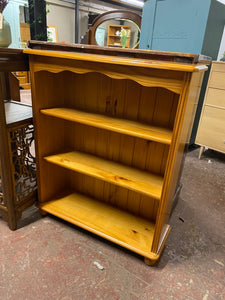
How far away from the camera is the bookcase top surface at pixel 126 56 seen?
99cm

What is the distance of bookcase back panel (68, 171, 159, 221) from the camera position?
64.8 inches

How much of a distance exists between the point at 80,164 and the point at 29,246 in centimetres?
63

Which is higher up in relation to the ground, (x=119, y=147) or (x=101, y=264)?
(x=119, y=147)

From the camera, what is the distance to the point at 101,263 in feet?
4.56

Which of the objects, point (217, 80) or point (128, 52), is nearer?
point (128, 52)

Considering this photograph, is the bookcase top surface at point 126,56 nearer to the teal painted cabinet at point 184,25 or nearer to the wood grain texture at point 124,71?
the wood grain texture at point 124,71

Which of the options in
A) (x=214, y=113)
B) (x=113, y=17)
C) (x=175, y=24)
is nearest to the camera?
(x=113, y=17)

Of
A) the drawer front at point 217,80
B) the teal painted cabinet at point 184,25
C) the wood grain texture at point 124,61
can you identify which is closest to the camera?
the wood grain texture at point 124,61

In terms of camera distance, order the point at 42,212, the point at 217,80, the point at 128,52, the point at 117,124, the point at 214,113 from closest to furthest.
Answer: the point at 128,52 → the point at 117,124 → the point at 42,212 → the point at 217,80 → the point at 214,113

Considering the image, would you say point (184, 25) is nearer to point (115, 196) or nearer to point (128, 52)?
point (128, 52)

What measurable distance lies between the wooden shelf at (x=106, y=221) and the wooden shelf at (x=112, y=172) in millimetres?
379

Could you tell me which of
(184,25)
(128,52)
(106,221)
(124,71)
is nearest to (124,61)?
(124,71)

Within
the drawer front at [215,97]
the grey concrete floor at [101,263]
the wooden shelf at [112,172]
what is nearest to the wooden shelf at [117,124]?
the wooden shelf at [112,172]

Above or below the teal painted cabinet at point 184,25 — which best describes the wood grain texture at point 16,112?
below
